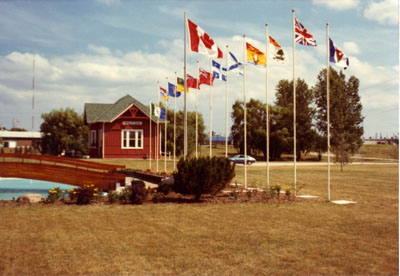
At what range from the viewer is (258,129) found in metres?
55.6

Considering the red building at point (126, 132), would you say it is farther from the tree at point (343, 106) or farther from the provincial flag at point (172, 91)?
the tree at point (343, 106)

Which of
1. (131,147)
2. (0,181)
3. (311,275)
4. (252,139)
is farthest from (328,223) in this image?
(252,139)

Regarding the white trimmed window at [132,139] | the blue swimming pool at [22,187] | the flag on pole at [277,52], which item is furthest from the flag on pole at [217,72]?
the white trimmed window at [132,139]

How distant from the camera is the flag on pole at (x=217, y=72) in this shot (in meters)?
18.9

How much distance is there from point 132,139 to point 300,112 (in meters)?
35.3

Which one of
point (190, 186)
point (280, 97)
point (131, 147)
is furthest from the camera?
point (280, 97)

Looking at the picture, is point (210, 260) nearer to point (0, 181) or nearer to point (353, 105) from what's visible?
point (0, 181)

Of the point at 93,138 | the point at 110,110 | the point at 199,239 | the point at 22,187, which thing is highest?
the point at 110,110

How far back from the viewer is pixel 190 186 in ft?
45.7

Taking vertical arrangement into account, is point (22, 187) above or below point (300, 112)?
below

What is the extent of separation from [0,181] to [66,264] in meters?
20.9

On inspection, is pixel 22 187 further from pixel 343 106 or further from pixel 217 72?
pixel 343 106

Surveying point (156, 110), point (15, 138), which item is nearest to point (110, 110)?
point (156, 110)

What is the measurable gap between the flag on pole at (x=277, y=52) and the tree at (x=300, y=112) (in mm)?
41392
